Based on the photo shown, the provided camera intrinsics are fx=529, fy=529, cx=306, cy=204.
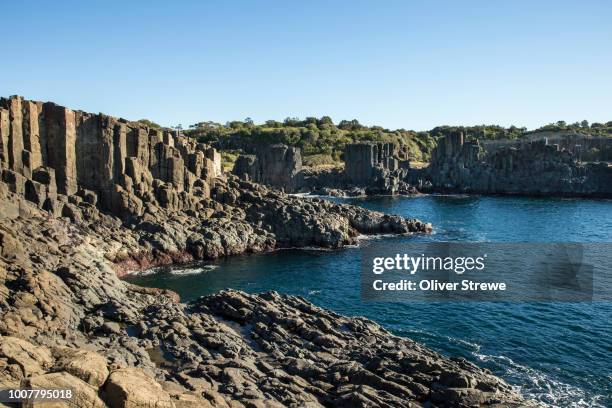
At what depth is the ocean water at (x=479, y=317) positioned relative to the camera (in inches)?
1272

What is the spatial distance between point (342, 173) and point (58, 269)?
12239cm

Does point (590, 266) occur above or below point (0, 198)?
below

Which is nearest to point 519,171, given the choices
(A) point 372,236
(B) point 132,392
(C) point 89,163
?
(A) point 372,236

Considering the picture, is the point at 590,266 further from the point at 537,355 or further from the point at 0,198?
the point at 0,198

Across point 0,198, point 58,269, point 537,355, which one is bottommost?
point 537,355

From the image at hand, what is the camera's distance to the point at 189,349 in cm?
3028

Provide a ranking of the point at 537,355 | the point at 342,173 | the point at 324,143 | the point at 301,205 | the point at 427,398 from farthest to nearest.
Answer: the point at 324,143, the point at 342,173, the point at 301,205, the point at 537,355, the point at 427,398

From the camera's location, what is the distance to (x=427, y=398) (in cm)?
2698

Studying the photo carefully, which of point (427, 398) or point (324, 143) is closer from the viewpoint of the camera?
point (427, 398)

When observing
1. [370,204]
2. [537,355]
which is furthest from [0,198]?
[370,204]

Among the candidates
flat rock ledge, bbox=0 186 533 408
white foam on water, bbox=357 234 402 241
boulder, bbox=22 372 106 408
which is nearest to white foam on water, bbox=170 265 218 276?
flat rock ledge, bbox=0 186 533 408

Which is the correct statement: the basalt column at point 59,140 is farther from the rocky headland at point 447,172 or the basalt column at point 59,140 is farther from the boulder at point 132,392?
the rocky headland at point 447,172

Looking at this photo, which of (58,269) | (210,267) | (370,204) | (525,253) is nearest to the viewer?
(58,269)

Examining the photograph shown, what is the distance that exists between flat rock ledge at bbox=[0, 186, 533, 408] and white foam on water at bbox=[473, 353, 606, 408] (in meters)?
1.53
